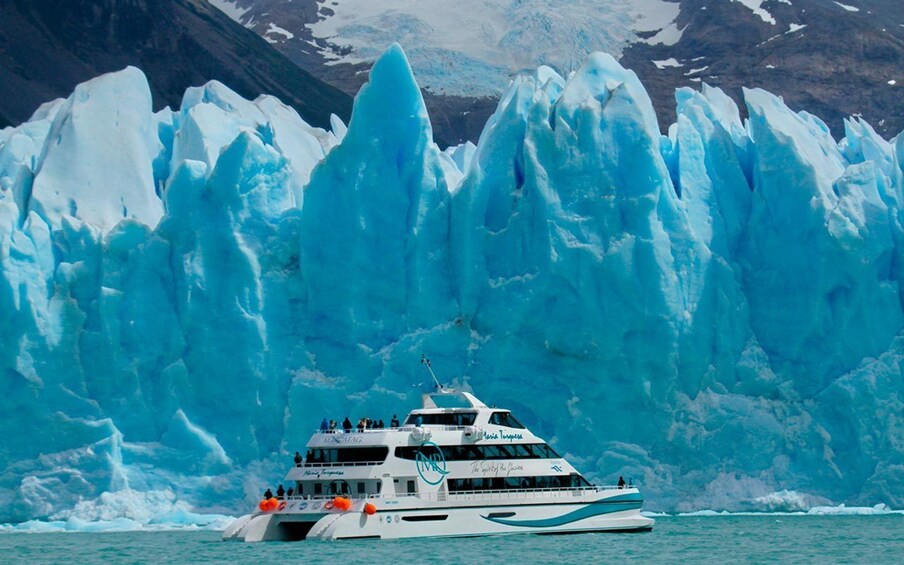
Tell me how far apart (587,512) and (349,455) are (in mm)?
4591

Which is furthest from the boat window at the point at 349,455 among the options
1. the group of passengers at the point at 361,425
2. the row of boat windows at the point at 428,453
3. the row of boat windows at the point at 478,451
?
the group of passengers at the point at 361,425

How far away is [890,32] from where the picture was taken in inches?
3041

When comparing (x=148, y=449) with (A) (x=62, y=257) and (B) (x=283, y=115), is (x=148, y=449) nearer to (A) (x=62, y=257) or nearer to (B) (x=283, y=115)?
(A) (x=62, y=257)

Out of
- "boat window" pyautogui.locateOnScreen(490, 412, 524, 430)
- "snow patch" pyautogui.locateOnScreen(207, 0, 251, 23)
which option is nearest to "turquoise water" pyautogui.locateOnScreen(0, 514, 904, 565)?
"boat window" pyautogui.locateOnScreen(490, 412, 524, 430)

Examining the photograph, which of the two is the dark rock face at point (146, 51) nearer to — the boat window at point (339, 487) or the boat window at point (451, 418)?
the boat window at point (451, 418)

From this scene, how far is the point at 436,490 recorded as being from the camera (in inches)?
1203

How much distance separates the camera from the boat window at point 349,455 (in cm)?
3041

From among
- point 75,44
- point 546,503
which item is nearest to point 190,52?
point 75,44

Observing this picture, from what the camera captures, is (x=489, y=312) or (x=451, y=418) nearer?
(x=451, y=418)

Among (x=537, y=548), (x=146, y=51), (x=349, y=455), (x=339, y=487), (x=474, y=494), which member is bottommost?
(x=537, y=548)

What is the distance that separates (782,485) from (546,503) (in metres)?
7.07

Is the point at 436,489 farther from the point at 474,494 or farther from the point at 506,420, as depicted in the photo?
the point at 506,420

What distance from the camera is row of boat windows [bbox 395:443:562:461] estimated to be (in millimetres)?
30438

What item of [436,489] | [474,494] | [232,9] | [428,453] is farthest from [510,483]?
[232,9]
